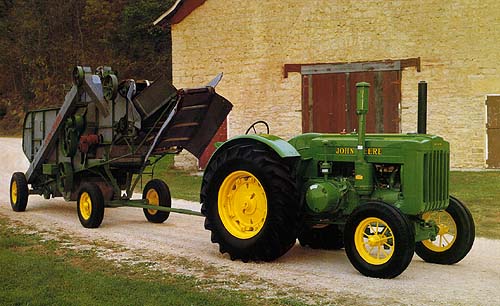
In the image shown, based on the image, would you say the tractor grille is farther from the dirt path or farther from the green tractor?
the dirt path

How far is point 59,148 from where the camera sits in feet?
35.0

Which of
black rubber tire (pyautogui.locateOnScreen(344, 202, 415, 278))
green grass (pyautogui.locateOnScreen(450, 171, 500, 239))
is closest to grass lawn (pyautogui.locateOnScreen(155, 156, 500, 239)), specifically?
green grass (pyautogui.locateOnScreen(450, 171, 500, 239))

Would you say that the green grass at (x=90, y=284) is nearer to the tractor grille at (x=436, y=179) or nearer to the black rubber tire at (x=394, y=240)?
the black rubber tire at (x=394, y=240)

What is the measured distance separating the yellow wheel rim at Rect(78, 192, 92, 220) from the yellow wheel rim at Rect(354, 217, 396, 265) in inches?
190

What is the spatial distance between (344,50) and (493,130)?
4.46 m

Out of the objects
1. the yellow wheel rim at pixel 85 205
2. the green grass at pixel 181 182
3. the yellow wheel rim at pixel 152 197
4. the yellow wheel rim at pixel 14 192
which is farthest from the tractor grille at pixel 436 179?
the yellow wheel rim at pixel 14 192

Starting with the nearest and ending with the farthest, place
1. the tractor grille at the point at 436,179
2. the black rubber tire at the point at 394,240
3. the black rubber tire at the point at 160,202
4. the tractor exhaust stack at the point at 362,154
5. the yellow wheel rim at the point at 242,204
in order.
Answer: the black rubber tire at the point at 394,240 → the tractor grille at the point at 436,179 → the tractor exhaust stack at the point at 362,154 → the yellow wheel rim at the point at 242,204 → the black rubber tire at the point at 160,202

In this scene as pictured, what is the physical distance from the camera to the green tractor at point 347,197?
629 centimetres

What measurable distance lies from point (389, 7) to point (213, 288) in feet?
41.1

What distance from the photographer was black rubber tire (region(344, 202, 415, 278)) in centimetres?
595

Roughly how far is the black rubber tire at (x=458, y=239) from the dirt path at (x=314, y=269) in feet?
0.43

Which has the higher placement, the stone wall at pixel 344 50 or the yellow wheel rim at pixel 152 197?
the stone wall at pixel 344 50

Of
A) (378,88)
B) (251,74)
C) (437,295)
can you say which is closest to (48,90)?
(251,74)

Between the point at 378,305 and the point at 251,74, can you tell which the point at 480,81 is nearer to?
the point at 251,74
